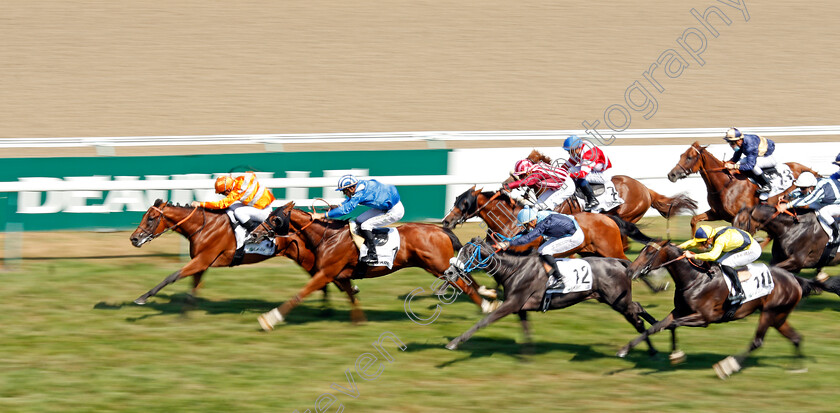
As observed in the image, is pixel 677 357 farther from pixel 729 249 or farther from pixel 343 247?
→ pixel 343 247

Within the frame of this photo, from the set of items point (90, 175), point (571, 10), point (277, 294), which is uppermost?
point (571, 10)

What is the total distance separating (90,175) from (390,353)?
21.4 feet

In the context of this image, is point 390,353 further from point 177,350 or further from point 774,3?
point 774,3

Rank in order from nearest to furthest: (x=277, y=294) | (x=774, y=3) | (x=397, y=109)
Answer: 1. (x=277, y=294)
2. (x=397, y=109)
3. (x=774, y=3)

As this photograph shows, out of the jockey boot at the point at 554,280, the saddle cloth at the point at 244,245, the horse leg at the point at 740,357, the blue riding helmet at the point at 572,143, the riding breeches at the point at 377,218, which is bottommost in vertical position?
the horse leg at the point at 740,357

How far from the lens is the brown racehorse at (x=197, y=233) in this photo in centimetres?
1026

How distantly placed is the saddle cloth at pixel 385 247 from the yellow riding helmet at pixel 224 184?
1838 millimetres

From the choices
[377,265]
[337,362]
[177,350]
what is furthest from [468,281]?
[177,350]

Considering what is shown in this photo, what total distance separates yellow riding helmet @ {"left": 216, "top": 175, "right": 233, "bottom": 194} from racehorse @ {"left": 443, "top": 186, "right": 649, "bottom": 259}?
2.37 m

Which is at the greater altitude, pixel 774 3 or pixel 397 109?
pixel 774 3

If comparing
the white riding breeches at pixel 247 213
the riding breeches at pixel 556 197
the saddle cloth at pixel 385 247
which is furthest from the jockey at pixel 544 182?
the white riding breeches at pixel 247 213

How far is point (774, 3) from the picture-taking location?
107 ft

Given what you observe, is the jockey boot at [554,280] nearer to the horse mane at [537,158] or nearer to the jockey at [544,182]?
the jockey at [544,182]

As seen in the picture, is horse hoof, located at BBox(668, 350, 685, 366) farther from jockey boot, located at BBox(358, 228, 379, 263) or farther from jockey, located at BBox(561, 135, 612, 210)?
jockey, located at BBox(561, 135, 612, 210)
